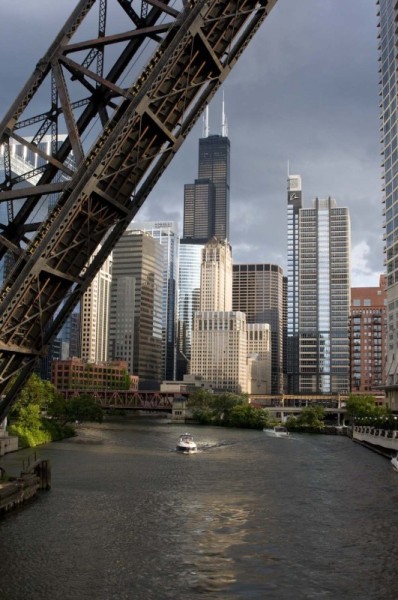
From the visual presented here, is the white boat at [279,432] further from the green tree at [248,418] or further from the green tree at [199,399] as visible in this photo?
the green tree at [199,399]

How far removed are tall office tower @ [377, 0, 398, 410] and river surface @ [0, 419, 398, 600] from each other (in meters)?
52.4

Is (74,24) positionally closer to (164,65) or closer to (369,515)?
(164,65)

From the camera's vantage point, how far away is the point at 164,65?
19172 millimetres

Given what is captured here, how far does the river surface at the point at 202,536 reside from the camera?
67.3 ft

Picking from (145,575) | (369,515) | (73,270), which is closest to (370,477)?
(369,515)

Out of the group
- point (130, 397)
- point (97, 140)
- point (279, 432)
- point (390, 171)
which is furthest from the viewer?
point (130, 397)

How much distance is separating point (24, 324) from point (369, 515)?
21.8m

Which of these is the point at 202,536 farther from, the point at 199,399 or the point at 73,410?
the point at 199,399

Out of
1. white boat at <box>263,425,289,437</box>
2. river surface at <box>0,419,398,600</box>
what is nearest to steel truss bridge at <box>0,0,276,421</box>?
river surface at <box>0,419,398,600</box>

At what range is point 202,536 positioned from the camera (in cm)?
2772

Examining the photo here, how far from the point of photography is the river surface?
67.3 feet

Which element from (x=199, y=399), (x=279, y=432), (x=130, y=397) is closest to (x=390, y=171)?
(x=279, y=432)

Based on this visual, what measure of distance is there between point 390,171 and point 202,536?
90365mm

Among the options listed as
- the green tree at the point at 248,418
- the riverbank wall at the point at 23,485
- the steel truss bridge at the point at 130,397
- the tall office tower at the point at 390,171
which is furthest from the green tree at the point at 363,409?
the riverbank wall at the point at 23,485
